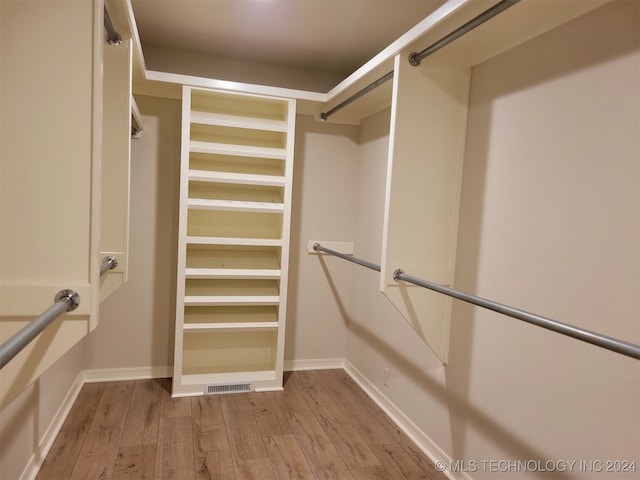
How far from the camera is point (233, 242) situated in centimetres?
288

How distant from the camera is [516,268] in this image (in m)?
1.69

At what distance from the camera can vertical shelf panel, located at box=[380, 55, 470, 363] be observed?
6.26 feet

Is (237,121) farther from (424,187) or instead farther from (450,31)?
(450,31)

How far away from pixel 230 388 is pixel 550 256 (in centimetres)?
223

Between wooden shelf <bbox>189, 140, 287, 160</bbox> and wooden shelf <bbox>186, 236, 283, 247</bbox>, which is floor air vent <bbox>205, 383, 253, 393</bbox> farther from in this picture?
wooden shelf <bbox>189, 140, 287, 160</bbox>

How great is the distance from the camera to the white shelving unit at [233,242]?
2826mm

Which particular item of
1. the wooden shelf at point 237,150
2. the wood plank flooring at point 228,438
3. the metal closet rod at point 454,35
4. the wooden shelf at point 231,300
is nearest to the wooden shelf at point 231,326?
the wooden shelf at point 231,300

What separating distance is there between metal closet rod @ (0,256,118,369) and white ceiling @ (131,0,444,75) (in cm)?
181

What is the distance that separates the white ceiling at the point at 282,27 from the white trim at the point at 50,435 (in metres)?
2.33

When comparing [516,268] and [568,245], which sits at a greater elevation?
[568,245]

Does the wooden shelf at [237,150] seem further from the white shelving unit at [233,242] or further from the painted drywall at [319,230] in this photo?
the painted drywall at [319,230]

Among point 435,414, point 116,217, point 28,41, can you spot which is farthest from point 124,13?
point 435,414

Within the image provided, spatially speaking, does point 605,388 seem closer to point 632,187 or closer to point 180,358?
point 632,187

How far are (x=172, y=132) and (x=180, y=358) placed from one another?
5.14 ft
